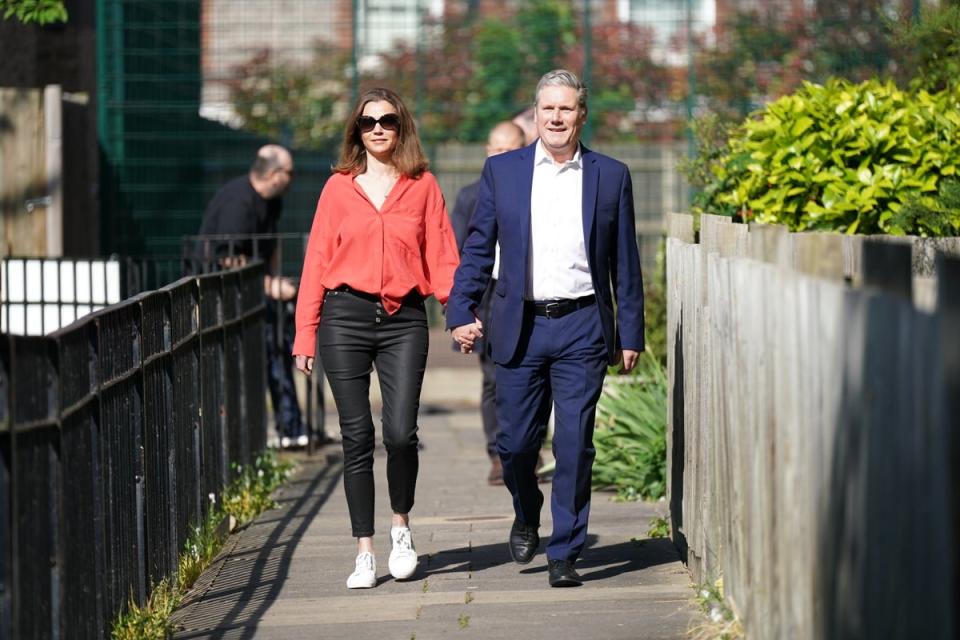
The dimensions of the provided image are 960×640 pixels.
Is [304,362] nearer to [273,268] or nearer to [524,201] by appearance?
[524,201]

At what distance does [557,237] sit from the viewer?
6715 mm

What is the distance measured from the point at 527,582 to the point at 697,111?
9.29m

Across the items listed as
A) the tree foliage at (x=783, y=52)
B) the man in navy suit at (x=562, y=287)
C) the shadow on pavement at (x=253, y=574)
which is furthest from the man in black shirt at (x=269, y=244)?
the tree foliage at (x=783, y=52)

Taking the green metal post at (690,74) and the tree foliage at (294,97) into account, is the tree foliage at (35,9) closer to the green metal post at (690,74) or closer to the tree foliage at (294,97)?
the green metal post at (690,74)

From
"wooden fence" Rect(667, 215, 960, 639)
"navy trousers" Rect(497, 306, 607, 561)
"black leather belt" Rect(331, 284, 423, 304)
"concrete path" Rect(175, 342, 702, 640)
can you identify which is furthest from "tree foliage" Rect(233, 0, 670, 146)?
"wooden fence" Rect(667, 215, 960, 639)

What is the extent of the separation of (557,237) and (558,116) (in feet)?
1.47

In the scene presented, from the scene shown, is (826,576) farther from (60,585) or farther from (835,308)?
(60,585)

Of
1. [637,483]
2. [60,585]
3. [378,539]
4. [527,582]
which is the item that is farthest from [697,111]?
[60,585]

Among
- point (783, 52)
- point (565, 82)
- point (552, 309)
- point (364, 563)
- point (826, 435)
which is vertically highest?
point (783, 52)

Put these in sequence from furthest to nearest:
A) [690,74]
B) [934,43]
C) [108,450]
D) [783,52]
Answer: [783,52]
[690,74]
[934,43]
[108,450]

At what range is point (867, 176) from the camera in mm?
8148

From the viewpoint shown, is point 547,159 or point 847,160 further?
point 847,160

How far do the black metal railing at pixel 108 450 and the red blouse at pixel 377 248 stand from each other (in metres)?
0.57

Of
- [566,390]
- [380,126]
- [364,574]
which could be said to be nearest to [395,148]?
[380,126]
